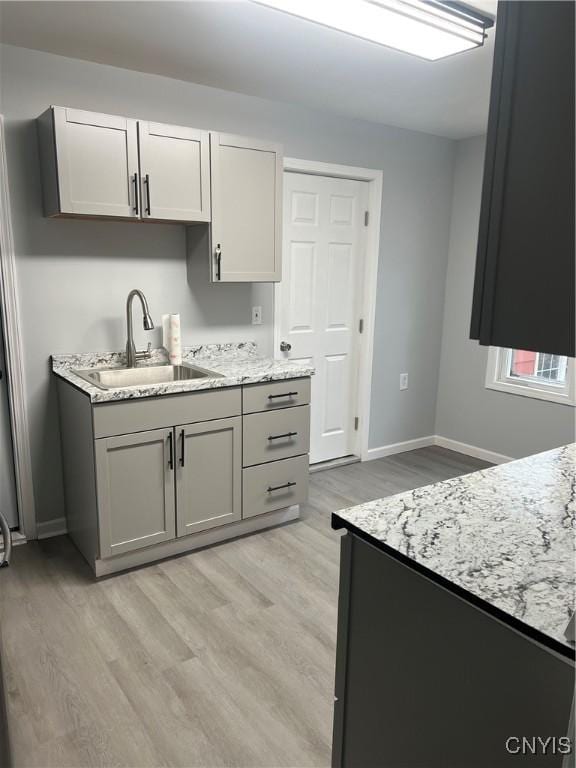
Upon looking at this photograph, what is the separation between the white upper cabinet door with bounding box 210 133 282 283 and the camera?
289 cm

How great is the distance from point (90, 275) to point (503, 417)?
10.3 ft

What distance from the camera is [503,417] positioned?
426 cm

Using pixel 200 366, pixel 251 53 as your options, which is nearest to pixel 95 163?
pixel 251 53

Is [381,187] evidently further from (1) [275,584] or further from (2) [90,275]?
(1) [275,584]

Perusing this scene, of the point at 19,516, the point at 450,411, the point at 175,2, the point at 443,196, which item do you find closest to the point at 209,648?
the point at 19,516

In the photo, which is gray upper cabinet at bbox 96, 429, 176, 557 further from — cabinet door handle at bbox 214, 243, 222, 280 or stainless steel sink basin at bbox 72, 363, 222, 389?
cabinet door handle at bbox 214, 243, 222, 280

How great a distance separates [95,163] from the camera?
2535mm

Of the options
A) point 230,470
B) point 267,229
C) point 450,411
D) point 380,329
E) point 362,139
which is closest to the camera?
point 230,470

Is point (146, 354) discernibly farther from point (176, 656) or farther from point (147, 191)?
point (176, 656)

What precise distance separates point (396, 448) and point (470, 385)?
0.78m

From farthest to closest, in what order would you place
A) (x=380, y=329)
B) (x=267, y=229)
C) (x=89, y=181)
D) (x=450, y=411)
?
(x=450, y=411) → (x=380, y=329) → (x=267, y=229) → (x=89, y=181)

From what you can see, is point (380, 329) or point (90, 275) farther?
point (380, 329)

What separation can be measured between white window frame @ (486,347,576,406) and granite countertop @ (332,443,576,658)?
2.48 meters

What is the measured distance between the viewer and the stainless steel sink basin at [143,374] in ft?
9.48
